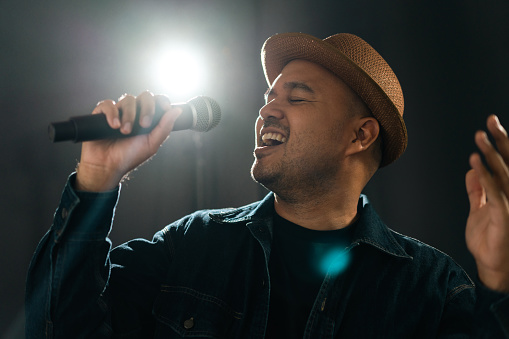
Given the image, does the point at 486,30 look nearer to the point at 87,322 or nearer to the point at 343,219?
the point at 343,219

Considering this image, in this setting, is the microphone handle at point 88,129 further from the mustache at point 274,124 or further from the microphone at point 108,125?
the mustache at point 274,124

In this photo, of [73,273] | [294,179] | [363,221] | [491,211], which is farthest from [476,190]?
[73,273]

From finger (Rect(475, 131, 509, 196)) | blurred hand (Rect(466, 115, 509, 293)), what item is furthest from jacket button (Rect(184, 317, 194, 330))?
finger (Rect(475, 131, 509, 196))

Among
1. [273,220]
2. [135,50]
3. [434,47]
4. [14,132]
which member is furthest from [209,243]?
[434,47]

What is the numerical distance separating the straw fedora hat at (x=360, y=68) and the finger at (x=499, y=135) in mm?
666

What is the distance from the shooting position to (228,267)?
1.54 metres

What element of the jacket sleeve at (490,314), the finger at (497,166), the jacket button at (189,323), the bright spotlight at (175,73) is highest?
the bright spotlight at (175,73)

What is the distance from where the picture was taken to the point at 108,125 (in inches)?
46.0

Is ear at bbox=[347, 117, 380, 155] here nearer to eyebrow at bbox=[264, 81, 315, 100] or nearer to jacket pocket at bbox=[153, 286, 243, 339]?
eyebrow at bbox=[264, 81, 315, 100]

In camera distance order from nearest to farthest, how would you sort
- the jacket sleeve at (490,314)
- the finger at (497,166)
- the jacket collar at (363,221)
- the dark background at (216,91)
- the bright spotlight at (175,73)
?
1. the finger at (497,166)
2. the jacket sleeve at (490,314)
3. the jacket collar at (363,221)
4. the dark background at (216,91)
5. the bright spotlight at (175,73)

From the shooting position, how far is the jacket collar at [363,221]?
158cm

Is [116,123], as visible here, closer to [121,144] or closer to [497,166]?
[121,144]

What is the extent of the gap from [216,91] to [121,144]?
1805 millimetres

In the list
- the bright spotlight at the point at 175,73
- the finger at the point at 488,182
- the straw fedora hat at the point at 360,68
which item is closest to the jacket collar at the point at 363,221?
the straw fedora hat at the point at 360,68
